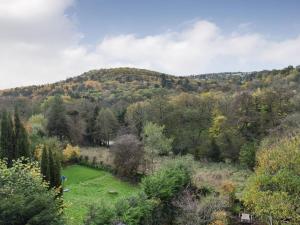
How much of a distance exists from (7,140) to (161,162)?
18.1 meters

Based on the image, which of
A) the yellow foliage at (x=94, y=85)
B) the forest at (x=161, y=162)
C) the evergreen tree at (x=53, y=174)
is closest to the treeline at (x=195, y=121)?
the forest at (x=161, y=162)

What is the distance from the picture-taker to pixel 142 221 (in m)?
20.8

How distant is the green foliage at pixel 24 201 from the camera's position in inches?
522

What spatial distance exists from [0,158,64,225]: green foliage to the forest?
44 millimetres

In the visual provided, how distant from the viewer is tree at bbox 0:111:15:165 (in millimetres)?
26172

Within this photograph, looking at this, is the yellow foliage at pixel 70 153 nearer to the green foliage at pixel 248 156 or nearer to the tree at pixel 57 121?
the tree at pixel 57 121

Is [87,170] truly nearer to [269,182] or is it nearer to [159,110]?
[159,110]

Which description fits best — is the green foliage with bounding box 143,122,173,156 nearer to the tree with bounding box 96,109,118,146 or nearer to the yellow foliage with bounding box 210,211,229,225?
the tree with bounding box 96,109,118,146

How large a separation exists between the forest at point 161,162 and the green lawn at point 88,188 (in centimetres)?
11

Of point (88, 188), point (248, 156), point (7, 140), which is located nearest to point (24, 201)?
point (7, 140)

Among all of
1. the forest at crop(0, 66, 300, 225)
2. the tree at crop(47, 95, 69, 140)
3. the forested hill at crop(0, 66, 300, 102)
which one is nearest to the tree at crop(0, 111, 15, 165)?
the forest at crop(0, 66, 300, 225)

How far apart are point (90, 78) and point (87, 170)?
105334 mm

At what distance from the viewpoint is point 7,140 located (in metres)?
26.4

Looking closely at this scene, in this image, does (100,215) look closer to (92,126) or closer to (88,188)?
(88,188)
